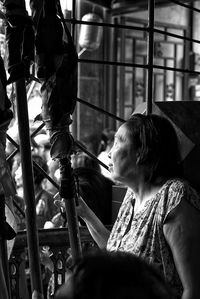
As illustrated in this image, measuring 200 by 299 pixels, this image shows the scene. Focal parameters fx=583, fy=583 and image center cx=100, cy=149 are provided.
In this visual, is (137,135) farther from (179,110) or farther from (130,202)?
(179,110)

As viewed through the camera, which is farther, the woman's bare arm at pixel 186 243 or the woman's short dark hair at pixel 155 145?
the woman's short dark hair at pixel 155 145

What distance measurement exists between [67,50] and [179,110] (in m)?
0.64

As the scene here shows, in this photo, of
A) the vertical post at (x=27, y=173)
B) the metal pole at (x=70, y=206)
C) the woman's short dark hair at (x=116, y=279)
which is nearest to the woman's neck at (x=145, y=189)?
the metal pole at (x=70, y=206)

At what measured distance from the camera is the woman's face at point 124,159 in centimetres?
176

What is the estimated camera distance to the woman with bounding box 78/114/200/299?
1582 mm

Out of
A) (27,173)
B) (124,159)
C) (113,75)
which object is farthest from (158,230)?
(113,75)

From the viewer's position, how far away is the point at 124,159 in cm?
176

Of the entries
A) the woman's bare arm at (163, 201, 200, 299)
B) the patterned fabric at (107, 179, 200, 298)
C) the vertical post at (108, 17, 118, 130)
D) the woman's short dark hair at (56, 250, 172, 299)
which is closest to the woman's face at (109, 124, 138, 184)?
the patterned fabric at (107, 179, 200, 298)

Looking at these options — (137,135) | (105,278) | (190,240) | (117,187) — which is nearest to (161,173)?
(137,135)

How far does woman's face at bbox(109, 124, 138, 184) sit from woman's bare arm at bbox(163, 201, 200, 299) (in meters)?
0.21

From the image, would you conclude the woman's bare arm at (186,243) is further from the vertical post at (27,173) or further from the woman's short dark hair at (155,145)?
the vertical post at (27,173)

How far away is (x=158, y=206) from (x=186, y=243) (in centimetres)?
15

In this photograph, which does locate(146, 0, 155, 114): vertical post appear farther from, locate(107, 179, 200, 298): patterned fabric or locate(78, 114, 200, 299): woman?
locate(107, 179, 200, 298): patterned fabric

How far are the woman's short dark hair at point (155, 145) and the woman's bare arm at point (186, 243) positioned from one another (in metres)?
0.16
